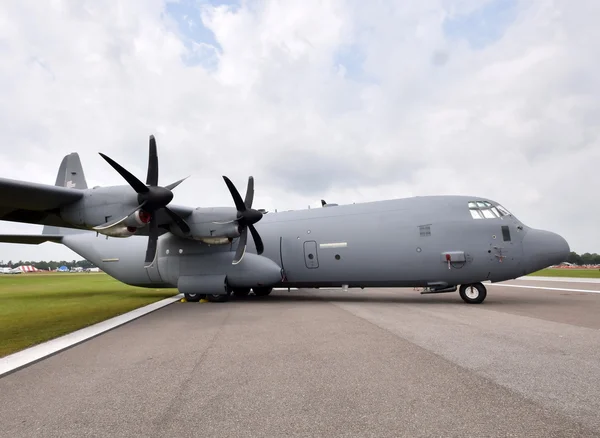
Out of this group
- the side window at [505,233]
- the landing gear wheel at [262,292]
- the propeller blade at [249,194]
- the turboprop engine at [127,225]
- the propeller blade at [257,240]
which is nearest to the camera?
the turboprop engine at [127,225]

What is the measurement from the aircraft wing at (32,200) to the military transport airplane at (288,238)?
0.03 m

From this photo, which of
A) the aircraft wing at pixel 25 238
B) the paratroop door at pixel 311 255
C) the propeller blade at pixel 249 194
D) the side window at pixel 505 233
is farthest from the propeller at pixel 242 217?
the aircraft wing at pixel 25 238

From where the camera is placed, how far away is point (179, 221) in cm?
1341

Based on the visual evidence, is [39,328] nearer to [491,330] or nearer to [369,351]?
[369,351]

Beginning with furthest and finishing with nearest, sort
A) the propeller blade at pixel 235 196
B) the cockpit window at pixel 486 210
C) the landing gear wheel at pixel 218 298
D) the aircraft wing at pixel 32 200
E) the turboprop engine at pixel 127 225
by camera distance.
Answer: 1. the landing gear wheel at pixel 218 298
2. the propeller blade at pixel 235 196
3. the cockpit window at pixel 486 210
4. the turboprop engine at pixel 127 225
5. the aircraft wing at pixel 32 200

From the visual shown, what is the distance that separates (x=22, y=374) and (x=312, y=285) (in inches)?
447

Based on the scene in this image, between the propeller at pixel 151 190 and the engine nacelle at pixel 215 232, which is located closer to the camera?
the propeller at pixel 151 190

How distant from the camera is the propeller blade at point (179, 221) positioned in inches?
512

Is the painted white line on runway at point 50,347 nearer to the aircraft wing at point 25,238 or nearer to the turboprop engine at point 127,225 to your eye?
the turboprop engine at point 127,225

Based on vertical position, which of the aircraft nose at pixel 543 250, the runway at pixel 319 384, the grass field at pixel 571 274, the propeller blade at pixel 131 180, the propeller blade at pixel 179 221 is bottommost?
the runway at pixel 319 384

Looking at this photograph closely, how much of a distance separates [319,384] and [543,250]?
37.2 feet

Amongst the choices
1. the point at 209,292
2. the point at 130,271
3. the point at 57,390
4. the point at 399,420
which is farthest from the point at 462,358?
the point at 130,271

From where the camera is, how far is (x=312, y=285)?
15.5 meters

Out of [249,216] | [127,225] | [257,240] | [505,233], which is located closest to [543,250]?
[505,233]
